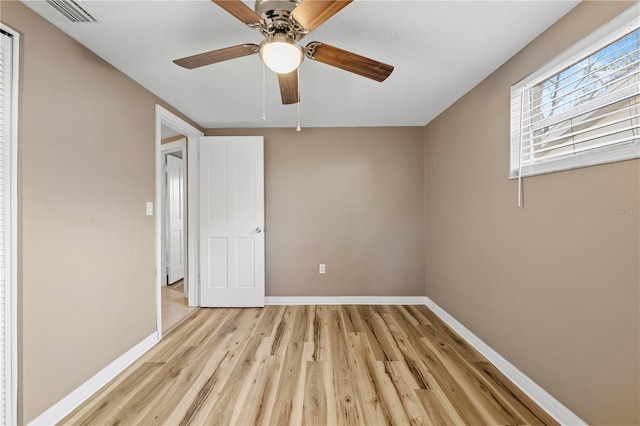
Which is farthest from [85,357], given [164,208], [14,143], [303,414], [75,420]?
[164,208]

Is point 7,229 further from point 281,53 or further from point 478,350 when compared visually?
point 478,350

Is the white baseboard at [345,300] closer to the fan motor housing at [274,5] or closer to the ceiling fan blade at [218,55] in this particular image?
the ceiling fan blade at [218,55]

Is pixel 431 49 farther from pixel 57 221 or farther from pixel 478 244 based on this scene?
pixel 57 221

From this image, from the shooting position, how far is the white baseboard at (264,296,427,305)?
3225 millimetres

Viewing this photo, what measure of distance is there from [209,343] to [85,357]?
864 mm

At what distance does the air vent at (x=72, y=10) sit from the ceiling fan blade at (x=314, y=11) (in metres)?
1.20

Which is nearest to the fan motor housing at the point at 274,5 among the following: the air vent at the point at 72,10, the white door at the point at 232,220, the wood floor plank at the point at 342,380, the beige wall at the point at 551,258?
the air vent at the point at 72,10

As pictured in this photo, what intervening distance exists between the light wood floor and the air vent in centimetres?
227

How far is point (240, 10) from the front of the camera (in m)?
1.07

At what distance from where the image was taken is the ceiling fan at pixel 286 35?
104cm

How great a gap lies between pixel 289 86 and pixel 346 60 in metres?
0.40

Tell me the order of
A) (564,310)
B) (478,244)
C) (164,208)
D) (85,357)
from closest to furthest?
(564,310) < (85,357) < (478,244) < (164,208)

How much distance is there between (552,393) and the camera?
149 cm

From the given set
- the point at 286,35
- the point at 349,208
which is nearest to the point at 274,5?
the point at 286,35
